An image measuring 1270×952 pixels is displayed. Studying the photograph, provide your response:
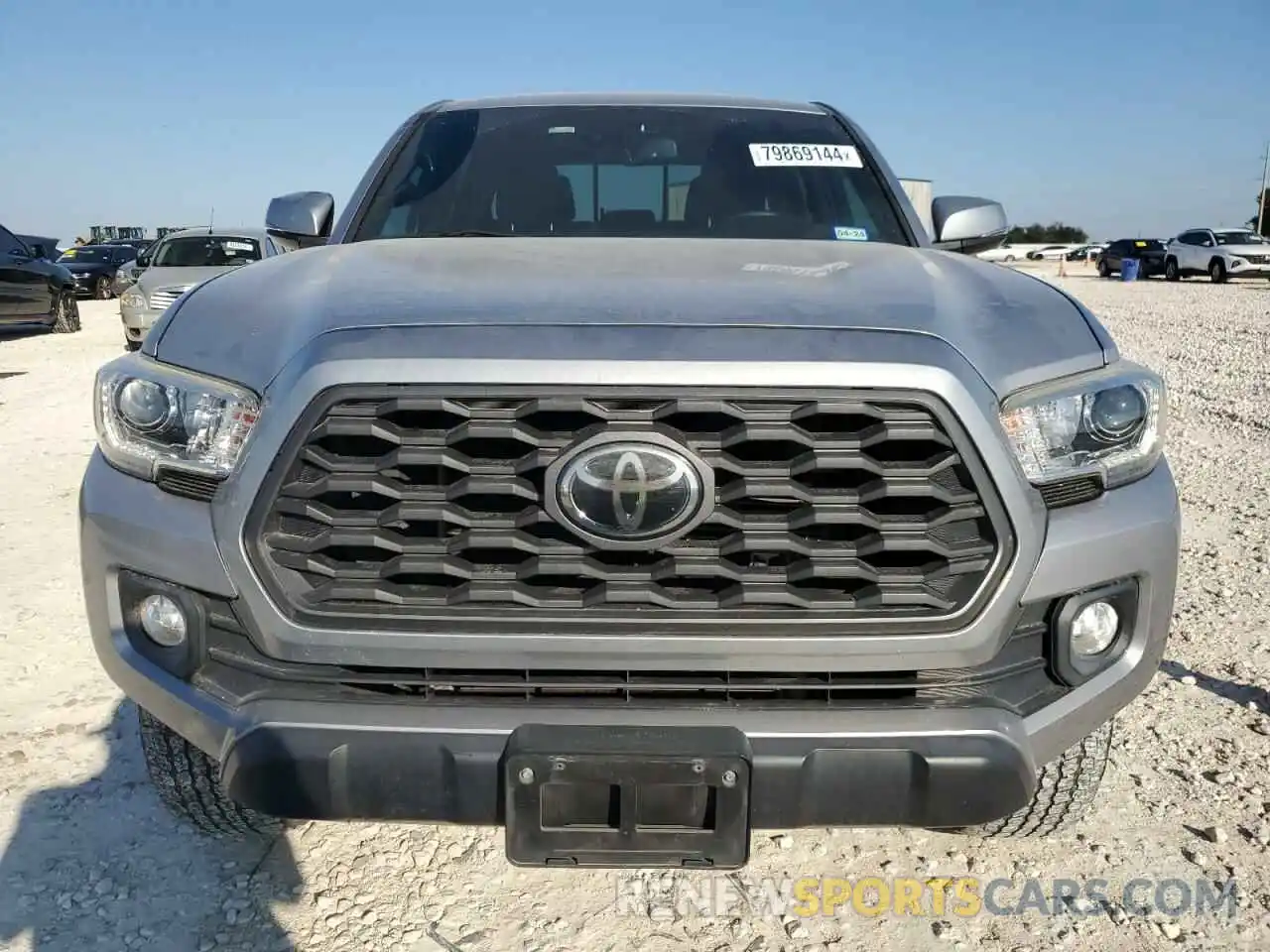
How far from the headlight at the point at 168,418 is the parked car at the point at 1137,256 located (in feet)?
119

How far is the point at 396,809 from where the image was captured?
181 centimetres

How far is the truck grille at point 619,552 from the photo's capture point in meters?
1.76

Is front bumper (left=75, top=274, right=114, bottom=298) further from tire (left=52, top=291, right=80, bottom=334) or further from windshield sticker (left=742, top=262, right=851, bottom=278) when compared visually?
windshield sticker (left=742, top=262, right=851, bottom=278)

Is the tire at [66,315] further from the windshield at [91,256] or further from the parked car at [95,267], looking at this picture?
the windshield at [91,256]

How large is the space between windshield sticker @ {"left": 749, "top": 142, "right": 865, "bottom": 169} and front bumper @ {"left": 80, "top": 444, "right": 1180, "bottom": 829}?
1.79 meters

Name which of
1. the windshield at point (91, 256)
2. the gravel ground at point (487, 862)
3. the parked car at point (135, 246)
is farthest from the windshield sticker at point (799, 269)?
the windshield at point (91, 256)

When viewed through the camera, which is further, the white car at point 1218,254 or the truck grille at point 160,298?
the white car at point 1218,254

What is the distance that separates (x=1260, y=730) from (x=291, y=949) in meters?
2.89

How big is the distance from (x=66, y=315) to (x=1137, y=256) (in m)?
33.2

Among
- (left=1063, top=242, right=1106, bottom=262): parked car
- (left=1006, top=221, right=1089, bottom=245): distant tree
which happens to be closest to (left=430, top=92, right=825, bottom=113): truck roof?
(left=1063, top=242, right=1106, bottom=262): parked car

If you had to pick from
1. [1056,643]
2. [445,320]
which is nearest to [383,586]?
[445,320]

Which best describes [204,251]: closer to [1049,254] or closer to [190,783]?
[190,783]

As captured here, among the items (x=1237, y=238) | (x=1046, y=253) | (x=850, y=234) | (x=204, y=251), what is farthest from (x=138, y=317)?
(x=1046, y=253)

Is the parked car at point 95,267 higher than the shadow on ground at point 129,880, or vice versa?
the parked car at point 95,267
